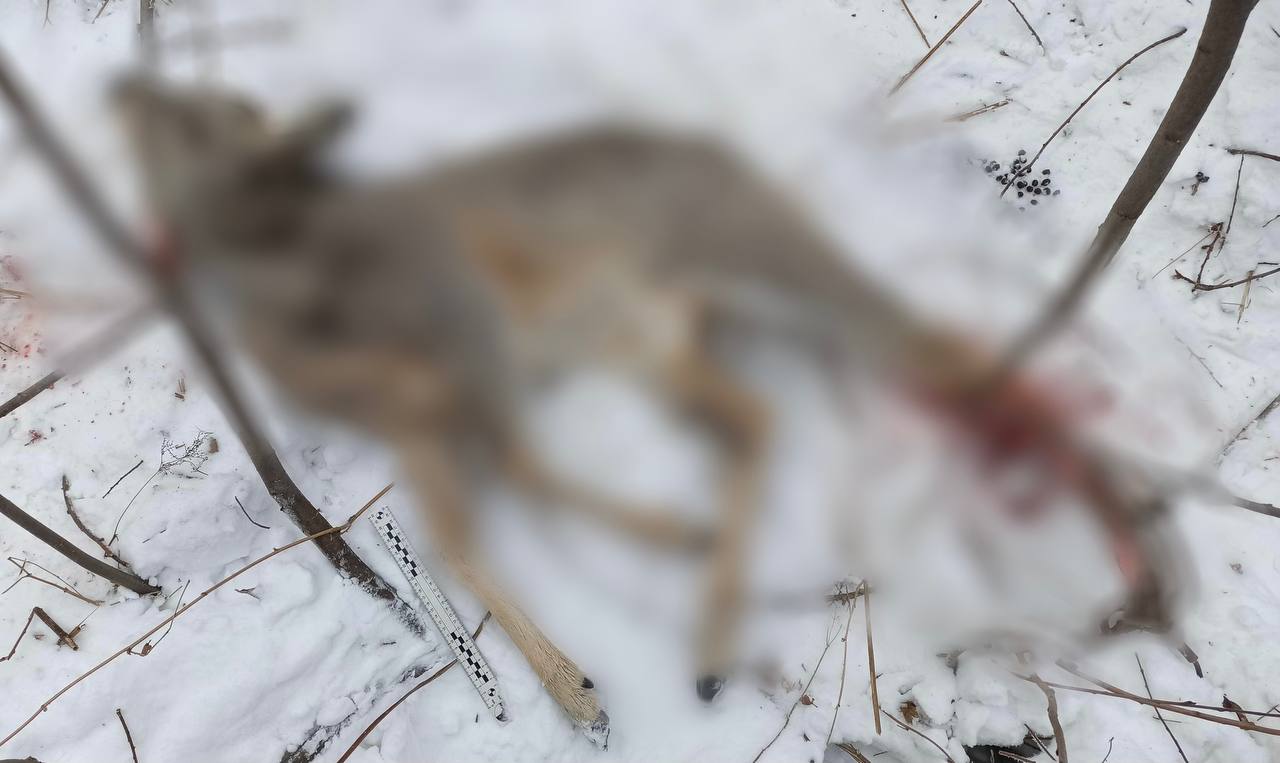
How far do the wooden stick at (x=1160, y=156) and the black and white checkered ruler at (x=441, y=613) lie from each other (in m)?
0.59

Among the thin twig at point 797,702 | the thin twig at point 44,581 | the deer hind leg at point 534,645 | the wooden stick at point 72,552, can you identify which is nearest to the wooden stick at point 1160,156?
the thin twig at point 797,702

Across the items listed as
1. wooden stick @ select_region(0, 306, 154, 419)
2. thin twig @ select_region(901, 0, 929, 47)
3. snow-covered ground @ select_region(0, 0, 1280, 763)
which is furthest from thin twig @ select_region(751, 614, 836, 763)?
wooden stick @ select_region(0, 306, 154, 419)

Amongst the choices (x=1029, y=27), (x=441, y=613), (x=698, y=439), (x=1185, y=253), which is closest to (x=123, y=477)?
(x=441, y=613)

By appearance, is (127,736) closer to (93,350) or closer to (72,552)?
(72,552)

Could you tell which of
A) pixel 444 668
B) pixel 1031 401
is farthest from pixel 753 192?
pixel 444 668

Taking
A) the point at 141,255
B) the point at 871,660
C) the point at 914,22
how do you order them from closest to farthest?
the point at 141,255
the point at 914,22
the point at 871,660

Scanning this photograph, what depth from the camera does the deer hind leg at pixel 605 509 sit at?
1.95ft

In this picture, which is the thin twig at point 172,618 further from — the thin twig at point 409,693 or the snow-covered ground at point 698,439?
the thin twig at point 409,693

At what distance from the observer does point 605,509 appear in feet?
2.02

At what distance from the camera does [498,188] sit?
0.56 meters

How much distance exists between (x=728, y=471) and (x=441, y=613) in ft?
1.34

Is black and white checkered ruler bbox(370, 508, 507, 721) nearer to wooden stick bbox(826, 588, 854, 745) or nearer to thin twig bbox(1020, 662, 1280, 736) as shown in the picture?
wooden stick bbox(826, 588, 854, 745)

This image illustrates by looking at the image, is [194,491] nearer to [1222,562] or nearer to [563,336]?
[563,336]

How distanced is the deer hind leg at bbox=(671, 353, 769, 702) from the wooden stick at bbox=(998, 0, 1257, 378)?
20 centimetres
